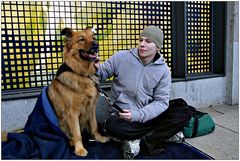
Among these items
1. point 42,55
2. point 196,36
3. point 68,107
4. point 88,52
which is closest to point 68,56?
point 88,52

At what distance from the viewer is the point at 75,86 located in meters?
2.56

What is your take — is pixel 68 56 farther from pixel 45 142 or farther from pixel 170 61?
pixel 170 61

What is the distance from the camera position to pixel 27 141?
8.18ft

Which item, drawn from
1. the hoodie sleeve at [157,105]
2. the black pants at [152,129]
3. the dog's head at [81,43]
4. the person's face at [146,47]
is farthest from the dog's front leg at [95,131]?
the person's face at [146,47]

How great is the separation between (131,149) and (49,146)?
2.59 ft

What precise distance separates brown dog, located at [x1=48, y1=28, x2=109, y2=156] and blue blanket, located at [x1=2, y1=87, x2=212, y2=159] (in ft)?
0.27

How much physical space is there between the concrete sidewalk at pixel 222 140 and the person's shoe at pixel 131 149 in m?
0.76

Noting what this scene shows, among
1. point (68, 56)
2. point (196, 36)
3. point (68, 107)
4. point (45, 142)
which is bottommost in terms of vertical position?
point (45, 142)

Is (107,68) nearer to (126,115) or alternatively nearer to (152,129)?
(126,115)

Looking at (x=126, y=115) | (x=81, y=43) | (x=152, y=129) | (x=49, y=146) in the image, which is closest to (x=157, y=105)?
(x=152, y=129)

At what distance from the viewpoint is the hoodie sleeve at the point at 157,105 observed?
267 cm

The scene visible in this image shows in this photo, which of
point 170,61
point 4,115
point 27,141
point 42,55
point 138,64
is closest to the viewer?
point 27,141

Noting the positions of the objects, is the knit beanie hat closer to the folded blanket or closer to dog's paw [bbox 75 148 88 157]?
the folded blanket

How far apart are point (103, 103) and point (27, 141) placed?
131 centimetres
